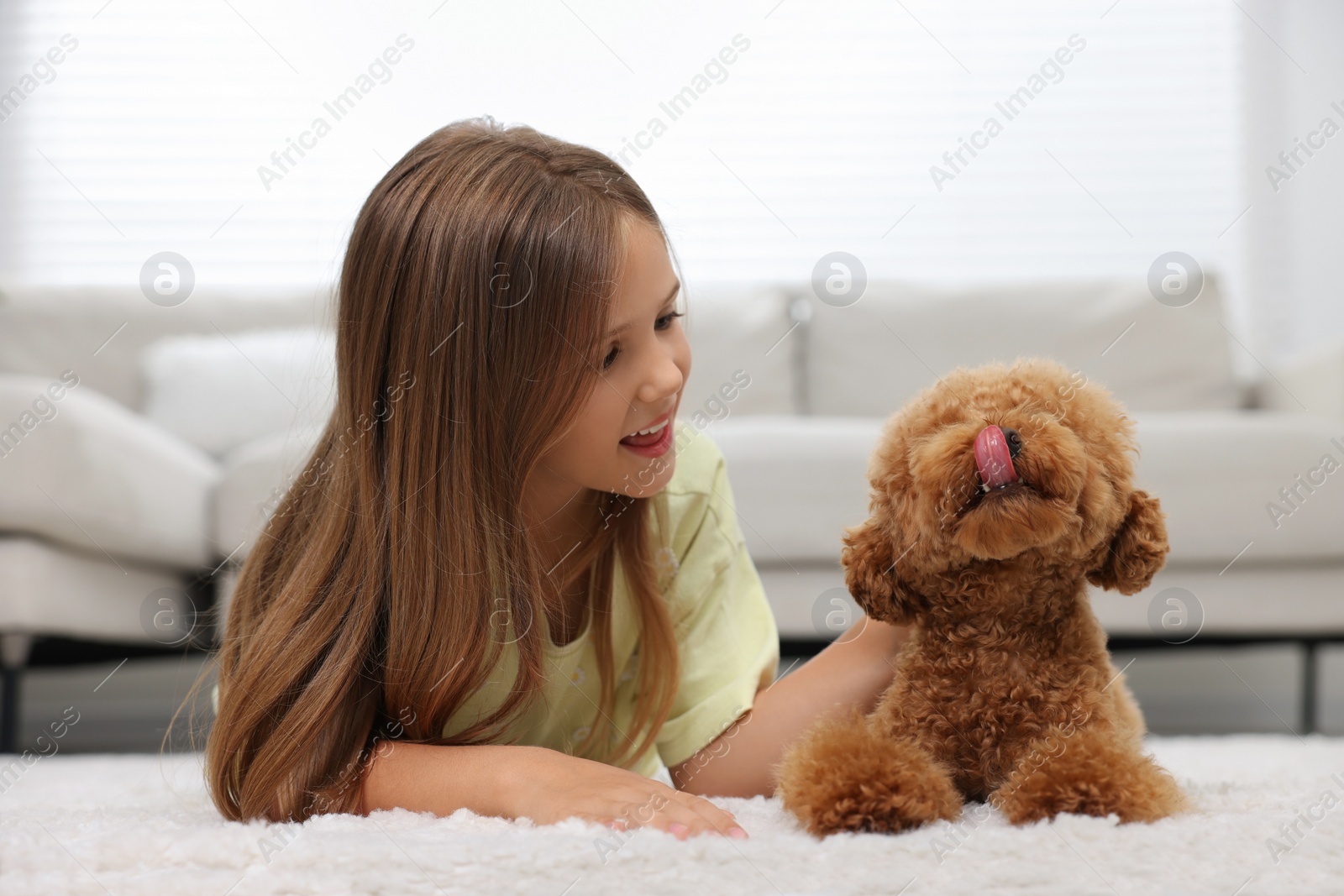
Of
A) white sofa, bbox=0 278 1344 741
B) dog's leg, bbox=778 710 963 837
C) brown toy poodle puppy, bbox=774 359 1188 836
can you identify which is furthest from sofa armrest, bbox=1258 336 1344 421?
dog's leg, bbox=778 710 963 837

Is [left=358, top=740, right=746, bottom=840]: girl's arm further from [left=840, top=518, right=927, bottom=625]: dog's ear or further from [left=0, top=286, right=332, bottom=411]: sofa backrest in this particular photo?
[left=0, top=286, right=332, bottom=411]: sofa backrest

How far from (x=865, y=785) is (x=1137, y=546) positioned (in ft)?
0.74

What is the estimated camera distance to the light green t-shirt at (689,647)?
3.03ft

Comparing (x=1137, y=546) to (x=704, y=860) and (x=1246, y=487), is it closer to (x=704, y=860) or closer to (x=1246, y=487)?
(x=704, y=860)

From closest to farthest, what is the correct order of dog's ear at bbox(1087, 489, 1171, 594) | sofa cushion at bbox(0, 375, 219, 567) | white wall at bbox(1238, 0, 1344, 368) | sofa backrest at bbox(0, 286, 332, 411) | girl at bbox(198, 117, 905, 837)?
dog's ear at bbox(1087, 489, 1171, 594) < girl at bbox(198, 117, 905, 837) < sofa cushion at bbox(0, 375, 219, 567) < sofa backrest at bbox(0, 286, 332, 411) < white wall at bbox(1238, 0, 1344, 368)

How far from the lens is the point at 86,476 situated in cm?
137

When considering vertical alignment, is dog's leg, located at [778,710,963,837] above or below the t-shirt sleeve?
above

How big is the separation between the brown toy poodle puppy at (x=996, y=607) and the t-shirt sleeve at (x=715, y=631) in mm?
241

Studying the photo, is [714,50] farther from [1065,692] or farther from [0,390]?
[1065,692]

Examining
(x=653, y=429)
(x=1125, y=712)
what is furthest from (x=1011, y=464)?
(x=653, y=429)

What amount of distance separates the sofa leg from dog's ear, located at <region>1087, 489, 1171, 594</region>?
4.41 feet

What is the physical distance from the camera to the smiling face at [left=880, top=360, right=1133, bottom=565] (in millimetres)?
583

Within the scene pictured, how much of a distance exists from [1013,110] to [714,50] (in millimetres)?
833

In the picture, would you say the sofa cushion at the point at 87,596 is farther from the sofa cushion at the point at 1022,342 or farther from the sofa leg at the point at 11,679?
the sofa cushion at the point at 1022,342
